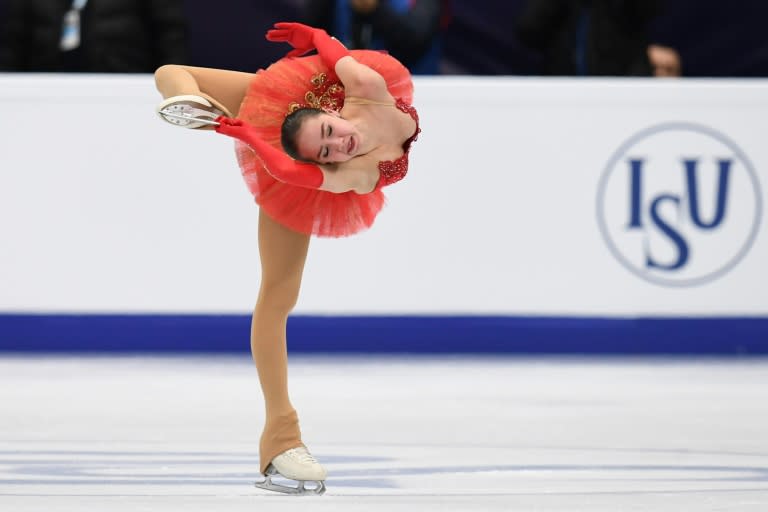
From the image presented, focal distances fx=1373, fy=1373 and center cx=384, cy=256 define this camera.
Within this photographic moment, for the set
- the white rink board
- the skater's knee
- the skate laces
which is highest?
the white rink board

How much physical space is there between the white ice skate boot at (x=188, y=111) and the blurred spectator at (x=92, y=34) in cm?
273

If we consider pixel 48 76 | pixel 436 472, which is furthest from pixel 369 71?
pixel 48 76

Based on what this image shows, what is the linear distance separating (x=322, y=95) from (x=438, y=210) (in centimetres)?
221

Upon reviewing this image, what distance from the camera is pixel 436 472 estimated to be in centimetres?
348

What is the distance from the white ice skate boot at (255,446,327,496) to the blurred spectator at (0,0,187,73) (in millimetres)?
2717

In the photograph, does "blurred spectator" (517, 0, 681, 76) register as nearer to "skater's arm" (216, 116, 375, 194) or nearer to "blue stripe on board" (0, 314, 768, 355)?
"blue stripe on board" (0, 314, 768, 355)

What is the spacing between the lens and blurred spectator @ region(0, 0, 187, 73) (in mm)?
5613

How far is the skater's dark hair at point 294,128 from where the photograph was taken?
3096 millimetres

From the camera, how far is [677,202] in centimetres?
540

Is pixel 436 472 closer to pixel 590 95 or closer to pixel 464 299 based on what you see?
pixel 464 299

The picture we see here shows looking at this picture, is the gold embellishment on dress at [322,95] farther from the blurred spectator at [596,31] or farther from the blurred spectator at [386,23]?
the blurred spectator at [596,31]

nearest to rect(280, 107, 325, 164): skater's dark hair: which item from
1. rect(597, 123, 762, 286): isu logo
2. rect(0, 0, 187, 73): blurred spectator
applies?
rect(597, 123, 762, 286): isu logo

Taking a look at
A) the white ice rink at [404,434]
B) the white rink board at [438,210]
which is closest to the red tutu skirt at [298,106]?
the white ice rink at [404,434]

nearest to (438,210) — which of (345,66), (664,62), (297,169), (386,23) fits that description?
(386,23)
